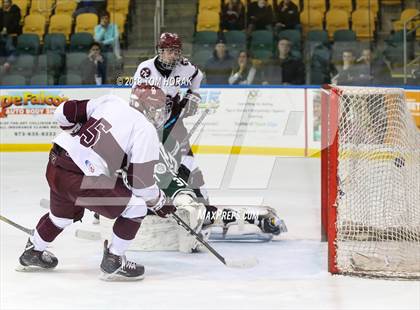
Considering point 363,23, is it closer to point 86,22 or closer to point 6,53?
point 86,22

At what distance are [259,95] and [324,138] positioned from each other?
12.1 feet

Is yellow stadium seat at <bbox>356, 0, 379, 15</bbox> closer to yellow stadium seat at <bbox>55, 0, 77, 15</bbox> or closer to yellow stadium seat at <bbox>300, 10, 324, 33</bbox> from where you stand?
yellow stadium seat at <bbox>300, 10, 324, 33</bbox>

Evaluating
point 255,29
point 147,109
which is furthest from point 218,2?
point 147,109

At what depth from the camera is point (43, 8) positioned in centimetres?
966

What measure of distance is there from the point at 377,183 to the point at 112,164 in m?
1.36

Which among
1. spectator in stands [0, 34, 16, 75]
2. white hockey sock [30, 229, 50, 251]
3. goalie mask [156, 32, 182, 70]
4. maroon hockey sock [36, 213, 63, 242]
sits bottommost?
white hockey sock [30, 229, 50, 251]

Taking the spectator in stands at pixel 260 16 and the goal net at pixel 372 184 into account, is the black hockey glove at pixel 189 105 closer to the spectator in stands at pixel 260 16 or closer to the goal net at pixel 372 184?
the goal net at pixel 372 184

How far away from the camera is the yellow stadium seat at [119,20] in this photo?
31.0ft

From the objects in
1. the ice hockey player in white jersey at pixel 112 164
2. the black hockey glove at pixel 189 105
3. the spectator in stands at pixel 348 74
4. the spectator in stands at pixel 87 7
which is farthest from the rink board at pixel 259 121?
the ice hockey player in white jersey at pixel 112 164

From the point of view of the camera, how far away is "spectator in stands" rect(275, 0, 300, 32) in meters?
9.28

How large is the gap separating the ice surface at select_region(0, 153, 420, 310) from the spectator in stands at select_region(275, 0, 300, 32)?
157 inches

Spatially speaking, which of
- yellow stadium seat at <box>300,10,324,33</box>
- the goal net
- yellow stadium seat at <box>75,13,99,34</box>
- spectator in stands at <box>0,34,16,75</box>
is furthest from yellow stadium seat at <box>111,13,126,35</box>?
the goal net

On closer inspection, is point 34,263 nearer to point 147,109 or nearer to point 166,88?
point 147,109

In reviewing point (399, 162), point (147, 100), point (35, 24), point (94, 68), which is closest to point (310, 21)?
point (94, 68)
